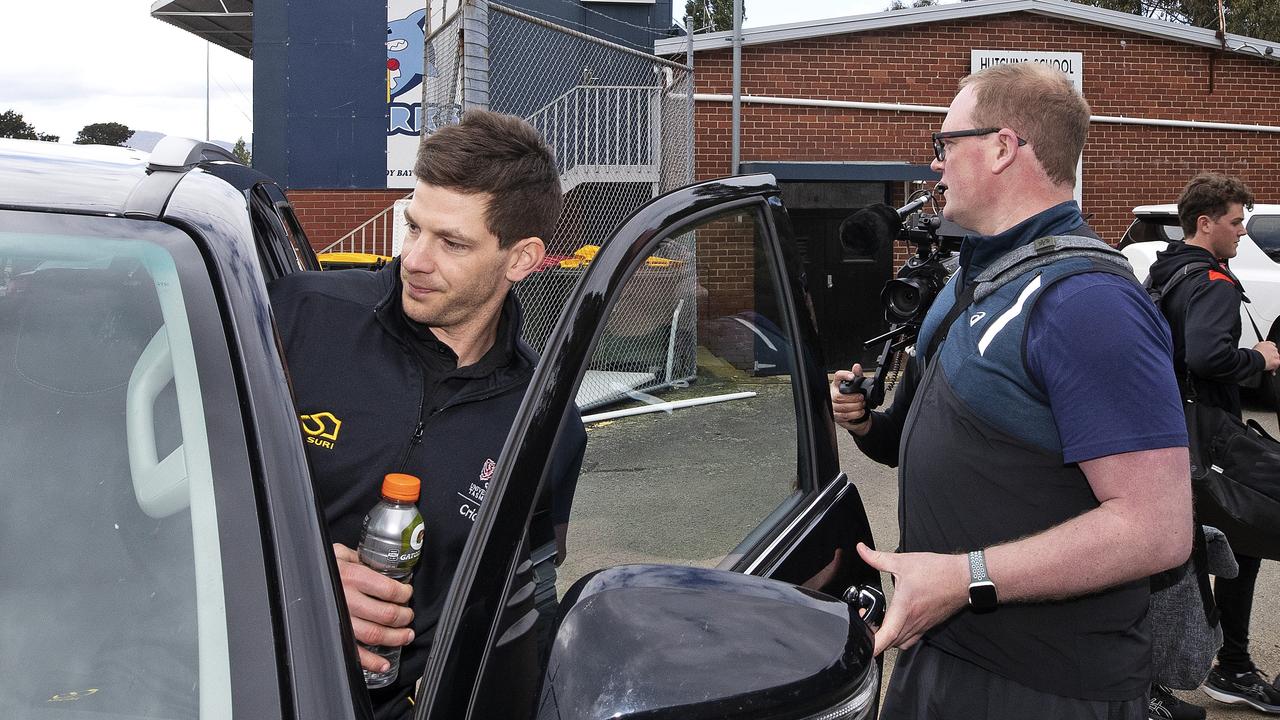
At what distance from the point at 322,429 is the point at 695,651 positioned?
2.93 ft

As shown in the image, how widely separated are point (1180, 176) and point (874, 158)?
451 centimetres

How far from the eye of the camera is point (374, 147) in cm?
1522

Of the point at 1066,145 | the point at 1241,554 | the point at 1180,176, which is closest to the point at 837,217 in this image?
the point at 1180,176

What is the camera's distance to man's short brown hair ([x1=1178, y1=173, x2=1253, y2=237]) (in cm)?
401

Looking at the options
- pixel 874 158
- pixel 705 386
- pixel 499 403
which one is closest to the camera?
pixel 499 403

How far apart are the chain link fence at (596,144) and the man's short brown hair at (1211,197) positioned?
6.98ft

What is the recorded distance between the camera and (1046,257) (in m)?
1.87

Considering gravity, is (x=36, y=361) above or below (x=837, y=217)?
below

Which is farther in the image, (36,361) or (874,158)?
→ (874,158)

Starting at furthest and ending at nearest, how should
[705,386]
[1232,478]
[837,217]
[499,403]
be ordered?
1. [837,217]
2. [1232,478]
3. [705,386]
4. [499,403]

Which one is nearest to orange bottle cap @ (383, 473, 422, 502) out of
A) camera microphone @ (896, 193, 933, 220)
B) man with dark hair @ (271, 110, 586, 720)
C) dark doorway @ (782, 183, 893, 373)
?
man with dark hair @ (271, 110, 586, 720)

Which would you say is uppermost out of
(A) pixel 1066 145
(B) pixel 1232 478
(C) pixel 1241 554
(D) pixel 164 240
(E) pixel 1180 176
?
(E) pixel 1180 176

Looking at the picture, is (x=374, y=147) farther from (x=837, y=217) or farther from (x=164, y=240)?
(x=164, y=240)

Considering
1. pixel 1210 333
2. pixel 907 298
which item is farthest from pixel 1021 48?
pixel 907 298
